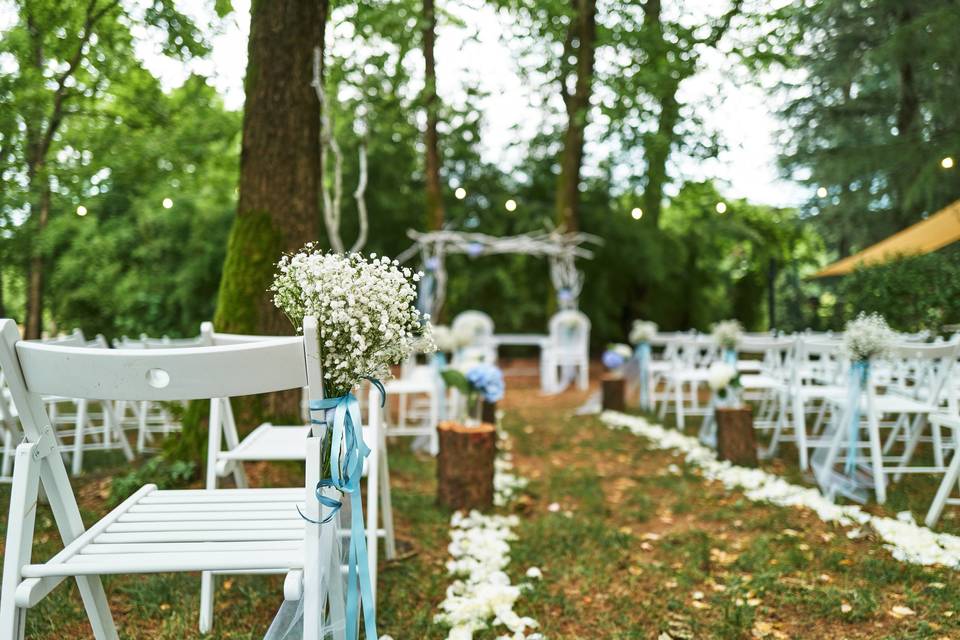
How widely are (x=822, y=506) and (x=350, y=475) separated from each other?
3080 mm

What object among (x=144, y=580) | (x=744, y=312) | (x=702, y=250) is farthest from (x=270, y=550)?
(x=744, y=312)

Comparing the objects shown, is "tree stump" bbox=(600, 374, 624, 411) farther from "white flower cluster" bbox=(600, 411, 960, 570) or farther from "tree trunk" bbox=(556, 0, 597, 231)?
"tree trunk" bbox=(556, 0, 597, 231)

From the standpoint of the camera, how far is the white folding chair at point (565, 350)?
1008cm

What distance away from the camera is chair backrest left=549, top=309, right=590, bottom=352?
33.6ft

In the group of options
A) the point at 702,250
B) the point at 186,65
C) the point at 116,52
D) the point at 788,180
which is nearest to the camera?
the point at 116,52

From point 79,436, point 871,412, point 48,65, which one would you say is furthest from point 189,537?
point 48,65

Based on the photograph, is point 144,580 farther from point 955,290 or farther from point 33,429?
point 955,290

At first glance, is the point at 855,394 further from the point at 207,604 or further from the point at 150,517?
the point at 150,517

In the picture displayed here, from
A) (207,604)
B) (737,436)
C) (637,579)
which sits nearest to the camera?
(207,604)

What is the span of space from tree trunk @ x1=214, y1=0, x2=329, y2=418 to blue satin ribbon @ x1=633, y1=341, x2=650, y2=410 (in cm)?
491

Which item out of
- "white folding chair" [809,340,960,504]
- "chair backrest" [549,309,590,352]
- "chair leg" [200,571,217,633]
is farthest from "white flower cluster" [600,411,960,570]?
"chair backrest" [549,309,590,352]

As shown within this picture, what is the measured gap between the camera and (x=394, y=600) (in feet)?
8.68

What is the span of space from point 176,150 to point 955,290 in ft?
27.0

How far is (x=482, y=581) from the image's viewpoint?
9.23ft
